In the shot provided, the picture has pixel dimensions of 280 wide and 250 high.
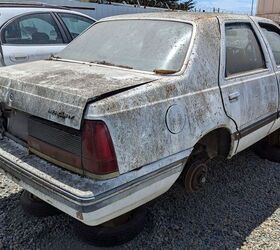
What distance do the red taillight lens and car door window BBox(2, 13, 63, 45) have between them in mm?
3537

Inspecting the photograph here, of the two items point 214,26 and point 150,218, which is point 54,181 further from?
point 214,26

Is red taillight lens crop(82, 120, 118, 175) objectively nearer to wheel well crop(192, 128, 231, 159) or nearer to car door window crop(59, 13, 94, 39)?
wheel well crop(192, 128, 231, 159)

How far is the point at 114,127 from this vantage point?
7.41 ft

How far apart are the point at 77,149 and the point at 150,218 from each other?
113 cm

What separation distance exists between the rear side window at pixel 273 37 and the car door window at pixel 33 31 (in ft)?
10.2

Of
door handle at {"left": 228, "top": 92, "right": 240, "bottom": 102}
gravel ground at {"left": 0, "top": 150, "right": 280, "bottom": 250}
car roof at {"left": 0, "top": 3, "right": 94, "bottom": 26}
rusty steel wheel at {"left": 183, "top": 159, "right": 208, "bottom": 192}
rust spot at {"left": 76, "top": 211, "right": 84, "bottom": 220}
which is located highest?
car roof at {"left": 0, "top": 3, "right": 94, "bottom": 26}

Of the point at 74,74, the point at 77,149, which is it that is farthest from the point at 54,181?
the point at 74,74

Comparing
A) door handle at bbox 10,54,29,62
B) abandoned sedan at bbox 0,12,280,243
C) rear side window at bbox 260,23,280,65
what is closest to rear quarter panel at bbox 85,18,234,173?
abandoned sedan at bbox 0,12,280,243

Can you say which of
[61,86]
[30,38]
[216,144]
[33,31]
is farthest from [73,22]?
[61,86]

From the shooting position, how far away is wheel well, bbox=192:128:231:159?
3.08 meters

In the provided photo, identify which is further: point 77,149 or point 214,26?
point 214,26

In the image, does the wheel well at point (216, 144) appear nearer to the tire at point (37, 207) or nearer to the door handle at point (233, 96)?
the door handle at point (233, 96)

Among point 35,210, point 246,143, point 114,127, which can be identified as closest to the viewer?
point 114,127

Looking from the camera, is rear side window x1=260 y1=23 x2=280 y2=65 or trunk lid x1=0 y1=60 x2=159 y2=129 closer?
trunk lid x1=0 y1=60 x2=159 y2=129
